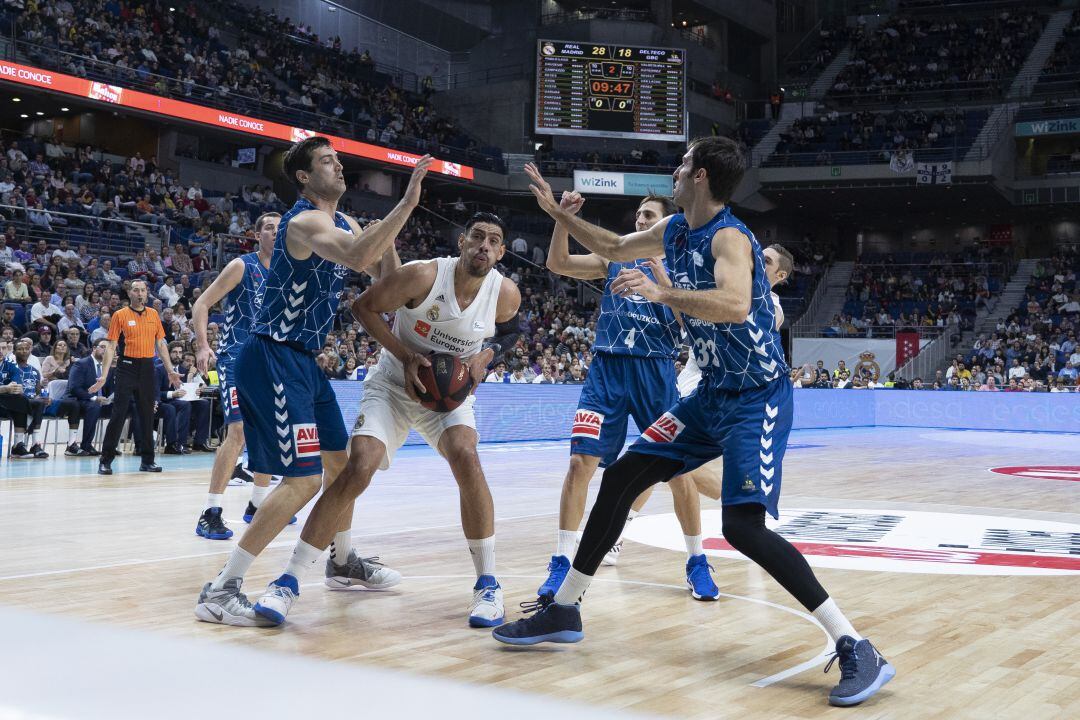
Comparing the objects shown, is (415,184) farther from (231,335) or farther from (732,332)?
(231,335)

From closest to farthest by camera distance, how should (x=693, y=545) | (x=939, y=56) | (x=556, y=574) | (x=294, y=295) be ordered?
(x=294, y=295), (x=556, y=574), (x=693, y=545), (x=939, y=56)

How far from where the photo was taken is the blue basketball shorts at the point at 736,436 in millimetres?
3713

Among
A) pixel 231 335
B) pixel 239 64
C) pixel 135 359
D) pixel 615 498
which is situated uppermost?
pixel 239 64

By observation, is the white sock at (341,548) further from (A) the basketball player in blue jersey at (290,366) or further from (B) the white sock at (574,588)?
(B) the white sock at (574,588)

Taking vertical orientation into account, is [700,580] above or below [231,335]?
below

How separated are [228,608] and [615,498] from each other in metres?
1.67

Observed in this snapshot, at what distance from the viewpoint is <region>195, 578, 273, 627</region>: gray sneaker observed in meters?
4.19

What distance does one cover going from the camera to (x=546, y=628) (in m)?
3.98

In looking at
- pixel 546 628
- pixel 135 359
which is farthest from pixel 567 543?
pixel 135 359

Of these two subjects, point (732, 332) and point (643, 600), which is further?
point (643, 600)

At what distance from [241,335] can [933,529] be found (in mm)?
5223

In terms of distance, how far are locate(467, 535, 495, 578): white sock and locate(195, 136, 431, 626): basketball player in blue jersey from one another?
62cm

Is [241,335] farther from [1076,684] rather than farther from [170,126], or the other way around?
[170,126]

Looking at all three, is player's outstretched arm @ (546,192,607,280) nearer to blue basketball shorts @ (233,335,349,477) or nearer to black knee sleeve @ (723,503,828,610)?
blue basketball shorts @ (233,335,349,477)
